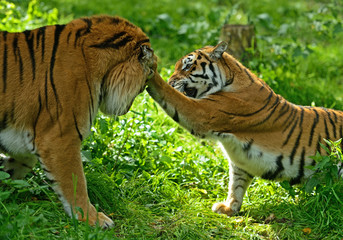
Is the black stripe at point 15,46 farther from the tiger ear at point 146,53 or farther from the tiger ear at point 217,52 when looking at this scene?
the tiger ear at point 217,52

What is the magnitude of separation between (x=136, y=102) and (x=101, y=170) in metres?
1.59

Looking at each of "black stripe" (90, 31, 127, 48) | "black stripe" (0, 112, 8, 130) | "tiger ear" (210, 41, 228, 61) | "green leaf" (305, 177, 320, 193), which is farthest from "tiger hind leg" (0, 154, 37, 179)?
"green leaf" (305, 177, 320, 193)

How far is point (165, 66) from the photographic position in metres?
6.87

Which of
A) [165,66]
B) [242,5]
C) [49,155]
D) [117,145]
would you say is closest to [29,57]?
[49,155]

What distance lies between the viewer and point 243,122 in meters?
3.90

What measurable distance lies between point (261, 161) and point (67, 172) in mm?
1613

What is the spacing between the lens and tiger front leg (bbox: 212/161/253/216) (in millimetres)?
3982

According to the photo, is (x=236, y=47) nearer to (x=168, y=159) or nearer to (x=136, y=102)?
(x=136, y=102)

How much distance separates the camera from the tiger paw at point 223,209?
3.96 m

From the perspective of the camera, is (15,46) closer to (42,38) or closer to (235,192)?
(42,38)

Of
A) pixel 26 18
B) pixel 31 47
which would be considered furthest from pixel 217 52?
pixel 26 18

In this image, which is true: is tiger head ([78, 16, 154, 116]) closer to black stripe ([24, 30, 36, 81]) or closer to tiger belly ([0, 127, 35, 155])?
black stripe ([24, 30, 36, 81])

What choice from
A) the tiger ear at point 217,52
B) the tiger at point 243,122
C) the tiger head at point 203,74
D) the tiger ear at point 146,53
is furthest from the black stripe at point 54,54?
the tiger ear at point 217,52

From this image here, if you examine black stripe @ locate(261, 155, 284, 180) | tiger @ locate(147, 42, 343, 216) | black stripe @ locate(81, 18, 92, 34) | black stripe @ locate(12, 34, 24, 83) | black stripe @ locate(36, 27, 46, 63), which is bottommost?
black stripe @ locate(261, 155, 284, 180)
